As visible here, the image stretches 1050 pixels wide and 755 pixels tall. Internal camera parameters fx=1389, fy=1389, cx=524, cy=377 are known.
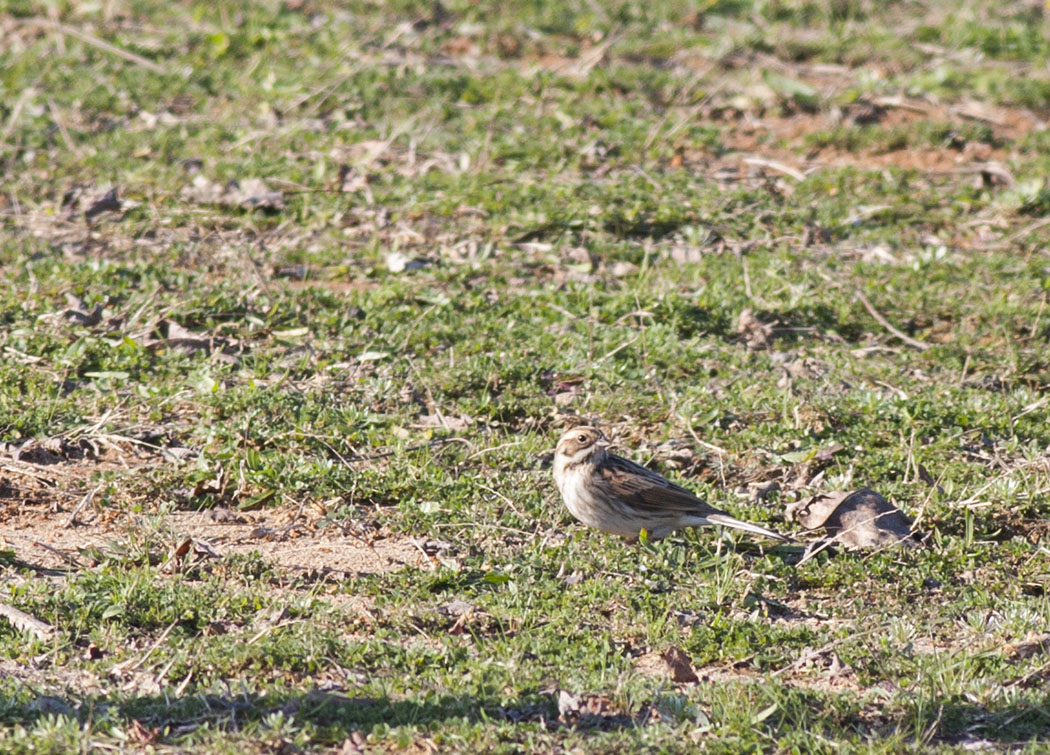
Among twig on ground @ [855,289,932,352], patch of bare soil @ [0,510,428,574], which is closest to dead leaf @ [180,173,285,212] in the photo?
patch of bare soil @ [0,510,428,574]

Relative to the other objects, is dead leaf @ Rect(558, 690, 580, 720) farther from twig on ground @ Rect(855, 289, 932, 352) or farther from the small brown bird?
twig on ground @ Rect(855, 289, 932, 352)

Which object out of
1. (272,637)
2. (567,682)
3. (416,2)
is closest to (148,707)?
(272,637)

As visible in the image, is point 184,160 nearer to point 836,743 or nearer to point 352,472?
point 352,472

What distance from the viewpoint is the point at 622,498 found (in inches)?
281

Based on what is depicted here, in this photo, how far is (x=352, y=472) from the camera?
7785 millimetres

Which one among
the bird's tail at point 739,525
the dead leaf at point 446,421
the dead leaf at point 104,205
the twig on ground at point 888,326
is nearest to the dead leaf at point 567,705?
the bird's tail at point 739,525

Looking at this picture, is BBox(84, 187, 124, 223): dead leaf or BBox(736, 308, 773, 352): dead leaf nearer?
BBox(736, 308, 773, 352): dead leaf

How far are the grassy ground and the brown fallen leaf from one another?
3.9 inches

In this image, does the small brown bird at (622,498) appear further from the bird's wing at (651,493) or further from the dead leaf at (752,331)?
the dead leaf at (752,331)

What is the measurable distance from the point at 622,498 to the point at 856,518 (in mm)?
1265

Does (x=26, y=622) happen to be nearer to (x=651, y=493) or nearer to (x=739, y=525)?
(x=651, y=493)

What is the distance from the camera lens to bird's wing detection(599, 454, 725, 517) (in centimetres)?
711

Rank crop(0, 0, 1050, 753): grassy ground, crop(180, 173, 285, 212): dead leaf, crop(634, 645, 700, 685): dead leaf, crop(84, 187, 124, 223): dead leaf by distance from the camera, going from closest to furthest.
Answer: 1. crop(0, 0, 1050, 753): grassy ground
2. crop(634, 645, 700, 685): dead leaf
3. crop(84, 187, 124, 223): dead leaf
4. crop(180, 173, 285, 212): dead leaf

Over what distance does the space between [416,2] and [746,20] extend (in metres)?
3.73
